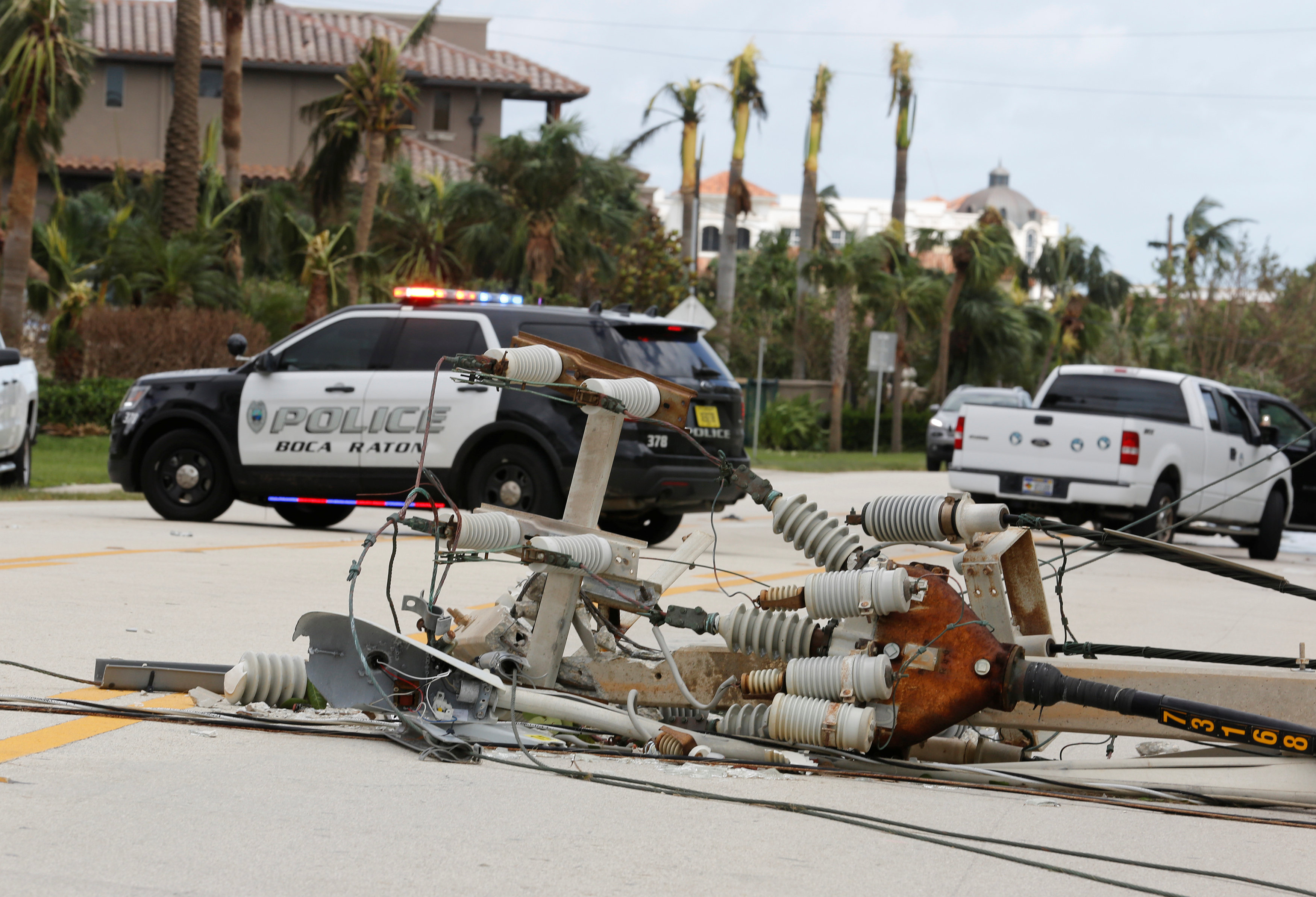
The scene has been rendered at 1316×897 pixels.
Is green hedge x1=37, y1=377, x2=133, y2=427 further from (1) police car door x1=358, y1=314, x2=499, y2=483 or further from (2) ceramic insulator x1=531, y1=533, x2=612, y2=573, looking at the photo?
(2) ceramic insulator x1=531, y1=533, x2=612, y2=573

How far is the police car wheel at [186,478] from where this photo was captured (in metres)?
13.6

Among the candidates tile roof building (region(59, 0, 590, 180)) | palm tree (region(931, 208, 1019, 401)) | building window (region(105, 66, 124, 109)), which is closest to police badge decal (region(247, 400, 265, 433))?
tile roof building (region(59, 0, 590, 180))

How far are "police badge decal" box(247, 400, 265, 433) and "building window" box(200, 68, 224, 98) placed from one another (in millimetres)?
42787

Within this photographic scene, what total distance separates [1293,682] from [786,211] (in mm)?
131700

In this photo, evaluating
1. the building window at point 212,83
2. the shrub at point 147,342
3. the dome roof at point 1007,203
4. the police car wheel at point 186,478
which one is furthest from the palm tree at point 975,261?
the dome roof at point 1007,203

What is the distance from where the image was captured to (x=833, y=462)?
113 feet

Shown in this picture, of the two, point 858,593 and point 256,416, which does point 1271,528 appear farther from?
point 858,593

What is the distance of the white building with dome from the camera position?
125562 millimetres

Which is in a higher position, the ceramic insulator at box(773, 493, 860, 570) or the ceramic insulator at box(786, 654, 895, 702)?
the ceramic insulator at box(773, 493, 860, 570)

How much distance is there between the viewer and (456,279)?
128ft

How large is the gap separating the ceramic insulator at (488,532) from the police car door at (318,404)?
7.77 metres

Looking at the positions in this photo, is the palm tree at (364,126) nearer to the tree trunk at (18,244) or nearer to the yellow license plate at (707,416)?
the tree trunk at (18,244)

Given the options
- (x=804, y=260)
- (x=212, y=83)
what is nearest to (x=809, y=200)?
(x=804, y=260)

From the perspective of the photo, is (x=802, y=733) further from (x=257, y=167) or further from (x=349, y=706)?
(x=257, y=167)
